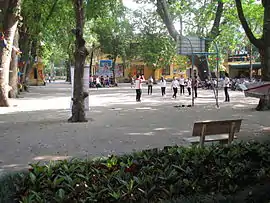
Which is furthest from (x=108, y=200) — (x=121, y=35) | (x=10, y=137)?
(x=121, y=35)

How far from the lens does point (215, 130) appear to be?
7.02 meters

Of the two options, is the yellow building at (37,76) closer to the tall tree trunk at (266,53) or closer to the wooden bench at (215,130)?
the tall tree trunk at (266,53)

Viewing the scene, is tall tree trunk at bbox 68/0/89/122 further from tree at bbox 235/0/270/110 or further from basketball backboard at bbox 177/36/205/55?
basketball backboard at bbox 177/36/205/55

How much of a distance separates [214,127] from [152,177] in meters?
3.00

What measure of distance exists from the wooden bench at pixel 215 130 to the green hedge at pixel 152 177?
4.59 ft

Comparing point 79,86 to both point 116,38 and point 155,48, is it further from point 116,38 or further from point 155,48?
point 155,48

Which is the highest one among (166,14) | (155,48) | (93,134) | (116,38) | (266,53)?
(116,38)

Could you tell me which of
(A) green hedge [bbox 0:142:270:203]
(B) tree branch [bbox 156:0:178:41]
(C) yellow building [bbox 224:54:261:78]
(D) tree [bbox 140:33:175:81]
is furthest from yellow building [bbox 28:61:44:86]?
(A) green hedge [bbox 0:142:270:203]

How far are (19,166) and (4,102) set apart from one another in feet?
39.9

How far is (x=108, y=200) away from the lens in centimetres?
394

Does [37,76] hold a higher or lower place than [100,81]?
higher

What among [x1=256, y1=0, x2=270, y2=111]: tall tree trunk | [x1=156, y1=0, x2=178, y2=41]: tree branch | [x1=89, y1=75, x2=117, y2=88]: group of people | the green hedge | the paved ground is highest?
[x1=156, y1=0, x2=178, y2=41]: tree branch

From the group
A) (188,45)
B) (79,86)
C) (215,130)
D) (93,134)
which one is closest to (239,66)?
(188,45)

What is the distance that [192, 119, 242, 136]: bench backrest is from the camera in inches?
267
